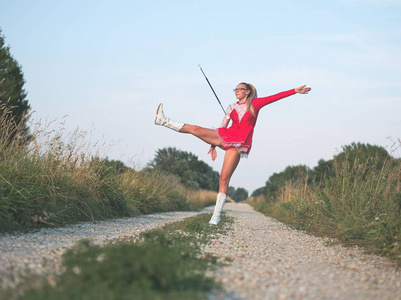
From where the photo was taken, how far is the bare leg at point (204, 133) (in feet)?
21.9

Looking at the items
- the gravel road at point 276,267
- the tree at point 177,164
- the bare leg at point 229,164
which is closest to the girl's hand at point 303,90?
the bare leg at point 229,164

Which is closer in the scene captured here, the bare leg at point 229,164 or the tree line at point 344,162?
the bare leg at point 229,164

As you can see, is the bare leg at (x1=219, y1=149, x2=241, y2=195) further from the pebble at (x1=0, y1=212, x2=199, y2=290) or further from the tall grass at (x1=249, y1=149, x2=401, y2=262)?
the pebble at (x1=0, y1=212, x2=199, y2=290)

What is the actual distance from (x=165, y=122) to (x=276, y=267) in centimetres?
379

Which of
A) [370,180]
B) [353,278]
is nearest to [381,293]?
[353,278]

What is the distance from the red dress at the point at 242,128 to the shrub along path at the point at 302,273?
1932mm

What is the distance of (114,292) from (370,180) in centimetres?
557

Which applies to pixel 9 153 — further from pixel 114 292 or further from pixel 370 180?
pixel 370 180

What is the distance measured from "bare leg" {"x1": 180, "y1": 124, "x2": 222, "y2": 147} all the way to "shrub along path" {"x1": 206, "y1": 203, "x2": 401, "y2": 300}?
6.73 feet

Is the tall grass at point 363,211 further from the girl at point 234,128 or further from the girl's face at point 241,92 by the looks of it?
the girl's face at point 241,92

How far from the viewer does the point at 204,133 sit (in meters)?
6.72

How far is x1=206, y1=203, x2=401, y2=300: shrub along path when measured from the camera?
2715mm

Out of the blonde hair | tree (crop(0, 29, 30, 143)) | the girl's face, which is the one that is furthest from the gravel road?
tree (crop(0, 29, 30, 143))

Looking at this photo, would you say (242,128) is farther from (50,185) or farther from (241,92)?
(50,185)
